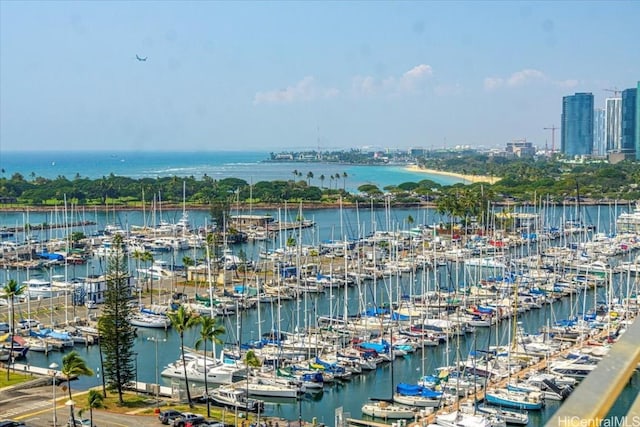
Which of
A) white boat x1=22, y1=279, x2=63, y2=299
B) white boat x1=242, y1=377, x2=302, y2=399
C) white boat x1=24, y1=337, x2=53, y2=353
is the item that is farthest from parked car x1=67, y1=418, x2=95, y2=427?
white boat x1=22, y1=279, x2=63, y2=299

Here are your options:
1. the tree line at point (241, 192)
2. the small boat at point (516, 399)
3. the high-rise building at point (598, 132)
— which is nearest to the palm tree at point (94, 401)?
the small boat at point (516, 399)

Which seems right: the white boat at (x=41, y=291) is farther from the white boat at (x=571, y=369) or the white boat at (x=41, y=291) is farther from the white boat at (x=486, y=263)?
the white boat at (x=571, y=369)

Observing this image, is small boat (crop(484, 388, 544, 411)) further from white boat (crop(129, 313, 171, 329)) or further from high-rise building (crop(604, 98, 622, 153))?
high-rise building (crop(604, 98, 622, 153))

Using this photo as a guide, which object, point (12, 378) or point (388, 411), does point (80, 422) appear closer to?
point (12, 378)

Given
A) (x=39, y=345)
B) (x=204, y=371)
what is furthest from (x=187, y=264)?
(x=204, y=371)

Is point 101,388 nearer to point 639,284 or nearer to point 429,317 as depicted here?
point 429,317
